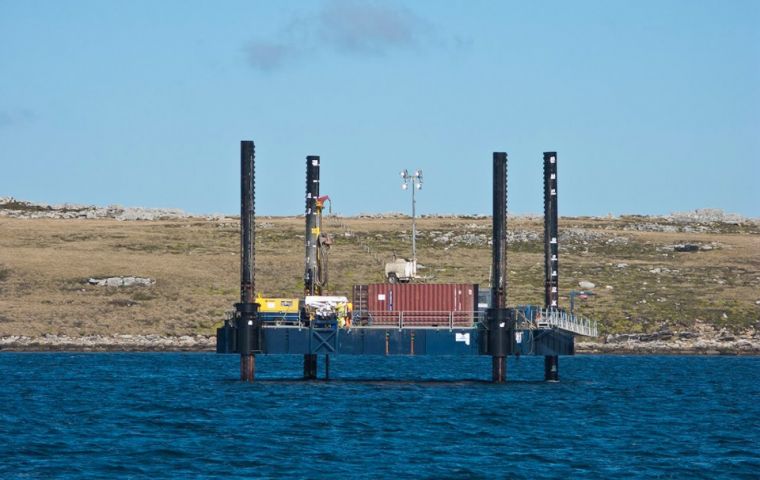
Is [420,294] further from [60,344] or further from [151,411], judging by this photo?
[60,344]

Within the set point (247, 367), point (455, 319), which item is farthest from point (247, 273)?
point (455, 319)

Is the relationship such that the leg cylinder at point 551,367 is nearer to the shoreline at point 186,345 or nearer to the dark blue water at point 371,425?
the dark blue water at point 371,425

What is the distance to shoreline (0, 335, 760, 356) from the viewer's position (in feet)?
435

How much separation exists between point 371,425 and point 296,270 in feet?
303

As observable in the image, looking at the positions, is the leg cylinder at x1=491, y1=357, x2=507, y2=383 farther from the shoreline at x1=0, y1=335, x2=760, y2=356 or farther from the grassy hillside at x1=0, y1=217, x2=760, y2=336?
the grassy hillside at x1=0, y1=217, x2=760, y2=336

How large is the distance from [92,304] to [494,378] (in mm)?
68746

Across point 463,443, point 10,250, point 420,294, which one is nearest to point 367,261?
point 10,250

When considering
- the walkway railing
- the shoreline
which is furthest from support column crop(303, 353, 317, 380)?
the shoreline

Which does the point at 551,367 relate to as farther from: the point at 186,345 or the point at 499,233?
the point at 186,345

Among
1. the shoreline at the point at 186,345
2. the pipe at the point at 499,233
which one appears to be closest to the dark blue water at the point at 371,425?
the pipe at the point at 499,233

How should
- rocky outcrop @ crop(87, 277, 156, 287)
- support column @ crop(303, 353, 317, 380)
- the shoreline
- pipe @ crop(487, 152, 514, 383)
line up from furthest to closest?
rocky outcrop @ crop(87, 277, 156, 287) → the shoreline → support column @ crop(303, 353, 317, 380) → pipe @ crop(487, 152, 514, 383)

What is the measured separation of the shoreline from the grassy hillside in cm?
233

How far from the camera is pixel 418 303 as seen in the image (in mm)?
87312

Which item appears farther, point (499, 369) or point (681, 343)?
point (681, 343)
